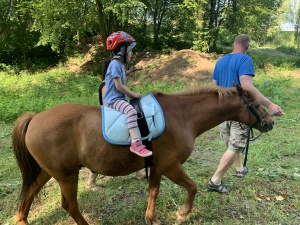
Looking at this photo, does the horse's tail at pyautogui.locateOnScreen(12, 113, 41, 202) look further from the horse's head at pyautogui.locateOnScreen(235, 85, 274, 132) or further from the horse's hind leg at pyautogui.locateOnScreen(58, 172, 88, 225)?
the horse's head at pyautogui.locateOnScreen(235, 85, 274, 132)

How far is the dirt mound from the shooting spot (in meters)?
14.8

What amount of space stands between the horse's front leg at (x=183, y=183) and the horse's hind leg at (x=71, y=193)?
1.02 metres

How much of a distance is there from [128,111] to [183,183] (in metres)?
1.06

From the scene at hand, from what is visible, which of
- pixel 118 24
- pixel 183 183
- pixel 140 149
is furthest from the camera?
pixel 118 24

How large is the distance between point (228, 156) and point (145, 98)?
154 cm

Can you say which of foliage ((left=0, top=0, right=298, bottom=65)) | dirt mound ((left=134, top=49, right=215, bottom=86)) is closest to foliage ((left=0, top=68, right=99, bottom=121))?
foliage ((left=0, top=0, right=298, bottom=65))

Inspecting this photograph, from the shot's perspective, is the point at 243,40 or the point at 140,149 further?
the point at 243,40

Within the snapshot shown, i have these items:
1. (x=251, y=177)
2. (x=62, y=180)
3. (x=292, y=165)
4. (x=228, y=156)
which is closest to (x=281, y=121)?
(x=292, y=165)

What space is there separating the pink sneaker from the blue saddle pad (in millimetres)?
103

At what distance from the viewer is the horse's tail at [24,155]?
2951mm

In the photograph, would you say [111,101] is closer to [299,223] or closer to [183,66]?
[299,223]

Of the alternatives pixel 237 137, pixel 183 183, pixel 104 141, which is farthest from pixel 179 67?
pixel 104 141

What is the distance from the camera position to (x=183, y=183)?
10.2 ft

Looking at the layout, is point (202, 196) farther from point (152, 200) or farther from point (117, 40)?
point (117, 40)
